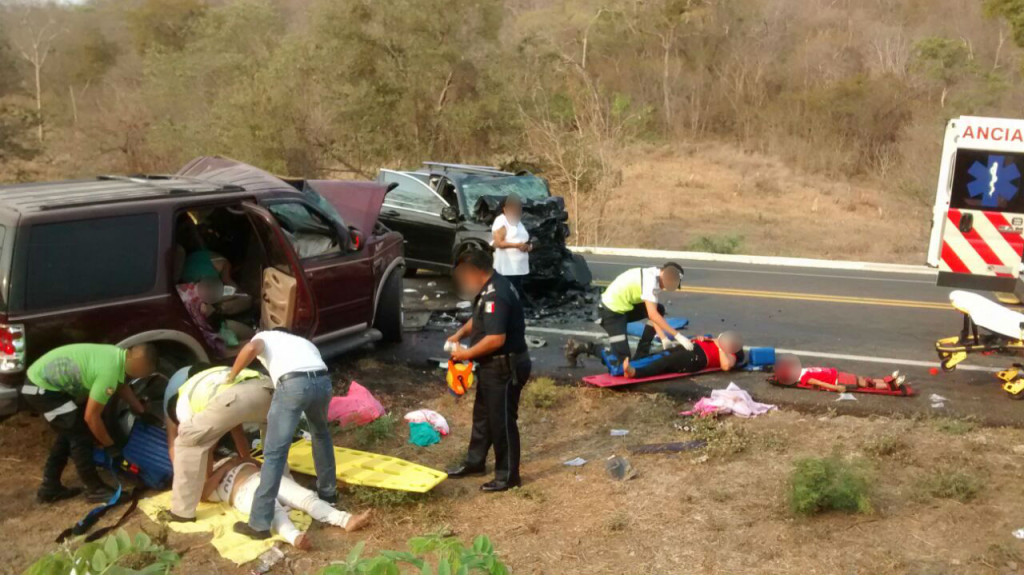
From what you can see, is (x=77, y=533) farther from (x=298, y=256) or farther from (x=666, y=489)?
(x=666, y=489)

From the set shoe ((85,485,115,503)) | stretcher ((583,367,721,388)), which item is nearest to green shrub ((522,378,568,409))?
stretcher ((583,367,721,388))

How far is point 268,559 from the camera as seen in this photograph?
5.30 metres

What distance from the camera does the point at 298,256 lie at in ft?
26.7

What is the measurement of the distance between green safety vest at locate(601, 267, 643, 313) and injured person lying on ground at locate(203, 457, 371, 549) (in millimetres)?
3825

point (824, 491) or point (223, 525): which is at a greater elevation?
point (824, 491)

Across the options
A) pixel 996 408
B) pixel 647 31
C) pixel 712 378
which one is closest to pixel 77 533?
pixel 712 378

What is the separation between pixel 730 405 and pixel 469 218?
6.22 metres

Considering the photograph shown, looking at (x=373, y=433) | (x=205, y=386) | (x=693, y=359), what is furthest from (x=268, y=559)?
(x=693, y=359)

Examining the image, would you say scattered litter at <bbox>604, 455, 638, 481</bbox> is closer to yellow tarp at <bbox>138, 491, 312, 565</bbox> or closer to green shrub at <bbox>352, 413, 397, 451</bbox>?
green shrub at <bbox>352, 413, 397, 451</bbox>

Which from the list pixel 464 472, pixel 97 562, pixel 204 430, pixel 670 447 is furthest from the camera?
pixel 670 447

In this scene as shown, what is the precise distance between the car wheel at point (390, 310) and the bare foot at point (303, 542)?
465 cm

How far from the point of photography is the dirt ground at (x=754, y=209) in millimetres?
27156

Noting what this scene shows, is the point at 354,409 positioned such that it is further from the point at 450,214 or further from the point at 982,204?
the point at 982,204

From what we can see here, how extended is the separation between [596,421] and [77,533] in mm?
4048
